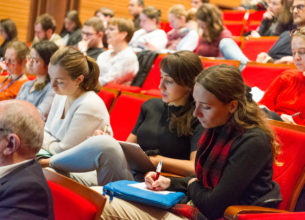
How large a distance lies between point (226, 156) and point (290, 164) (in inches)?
Result: 13.5

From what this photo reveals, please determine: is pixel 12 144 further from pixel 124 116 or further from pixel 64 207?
pixel 124 116

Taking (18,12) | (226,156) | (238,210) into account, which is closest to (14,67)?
(226,156)

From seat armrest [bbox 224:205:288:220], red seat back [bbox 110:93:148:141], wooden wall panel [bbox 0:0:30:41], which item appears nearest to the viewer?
seat armrest [bbox 224:205:288:220]

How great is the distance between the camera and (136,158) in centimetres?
160

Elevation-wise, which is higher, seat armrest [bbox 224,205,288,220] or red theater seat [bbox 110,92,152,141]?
seat armrest [bbox 224,205,288,220]

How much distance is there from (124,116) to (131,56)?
3.51 feet

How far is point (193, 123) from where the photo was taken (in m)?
1.68

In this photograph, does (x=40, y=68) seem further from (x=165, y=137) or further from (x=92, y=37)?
(x=92, y=37)

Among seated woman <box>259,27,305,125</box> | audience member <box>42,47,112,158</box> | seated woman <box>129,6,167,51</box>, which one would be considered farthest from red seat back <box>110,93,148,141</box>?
seated woman <box>129,6,167,51</box>

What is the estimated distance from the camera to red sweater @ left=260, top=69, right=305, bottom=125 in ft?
6.38

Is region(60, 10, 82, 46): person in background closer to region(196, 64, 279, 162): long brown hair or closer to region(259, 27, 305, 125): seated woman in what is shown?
region(259, 27, 305, 125): seated woman

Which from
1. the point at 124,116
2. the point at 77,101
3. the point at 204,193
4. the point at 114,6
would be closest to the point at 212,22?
the point at 124,116

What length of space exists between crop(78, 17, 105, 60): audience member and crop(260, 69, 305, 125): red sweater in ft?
6.39

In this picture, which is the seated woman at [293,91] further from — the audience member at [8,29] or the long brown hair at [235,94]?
the audience member at [8,29]
